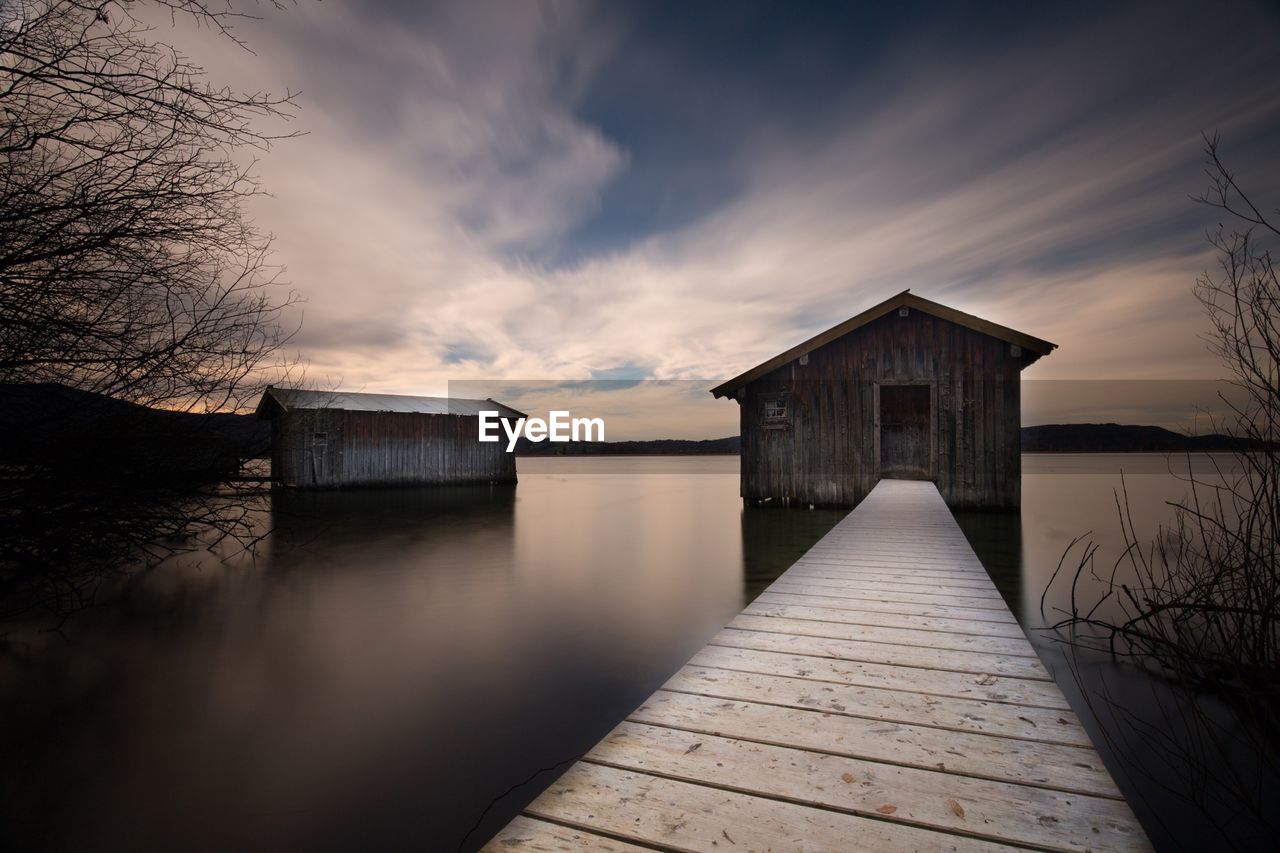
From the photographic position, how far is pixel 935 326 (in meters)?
13.4

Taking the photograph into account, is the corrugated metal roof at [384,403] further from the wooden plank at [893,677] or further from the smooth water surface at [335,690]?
the wooden plank at [893,677]

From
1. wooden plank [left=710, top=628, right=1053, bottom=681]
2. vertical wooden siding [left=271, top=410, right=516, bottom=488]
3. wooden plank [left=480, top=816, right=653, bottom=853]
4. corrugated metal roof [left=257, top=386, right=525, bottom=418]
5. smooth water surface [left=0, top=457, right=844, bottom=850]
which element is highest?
corrugated metal roof [left=257, top=386, right=525, bottom=418]

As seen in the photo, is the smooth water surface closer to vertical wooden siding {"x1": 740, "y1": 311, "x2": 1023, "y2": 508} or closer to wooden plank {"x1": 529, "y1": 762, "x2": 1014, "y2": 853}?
wooden plank {"x1": 529, "y1": 762, "x2": 1014, "y2": 853}

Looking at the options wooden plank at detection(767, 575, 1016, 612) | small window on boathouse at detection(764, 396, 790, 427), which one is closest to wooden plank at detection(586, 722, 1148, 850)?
wooden plank at detection(767, 575, 1016, 612)

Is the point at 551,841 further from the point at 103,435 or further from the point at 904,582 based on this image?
the point at 103,435

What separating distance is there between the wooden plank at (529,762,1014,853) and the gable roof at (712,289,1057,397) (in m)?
Answer: 13.2

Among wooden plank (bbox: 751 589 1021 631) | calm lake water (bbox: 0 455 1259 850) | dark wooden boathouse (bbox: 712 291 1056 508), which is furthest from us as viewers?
dark wooden boathouse (bbox: 712 291 1056 508)

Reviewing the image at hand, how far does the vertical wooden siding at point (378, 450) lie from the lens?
2362cm

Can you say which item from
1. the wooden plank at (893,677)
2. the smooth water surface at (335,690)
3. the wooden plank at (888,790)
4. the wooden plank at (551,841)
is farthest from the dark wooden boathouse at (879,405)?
the wooden plank at (551,841)

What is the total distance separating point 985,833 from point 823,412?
1339 cm

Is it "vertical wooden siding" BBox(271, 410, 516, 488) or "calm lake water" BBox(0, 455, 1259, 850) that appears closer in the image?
"calm lake water" BBox(0, 455, 1259, 850)

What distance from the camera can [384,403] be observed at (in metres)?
26.0

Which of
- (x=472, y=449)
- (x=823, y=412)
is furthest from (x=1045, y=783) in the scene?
(x=472, y=449)

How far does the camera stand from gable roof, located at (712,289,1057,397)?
40.4 ft
